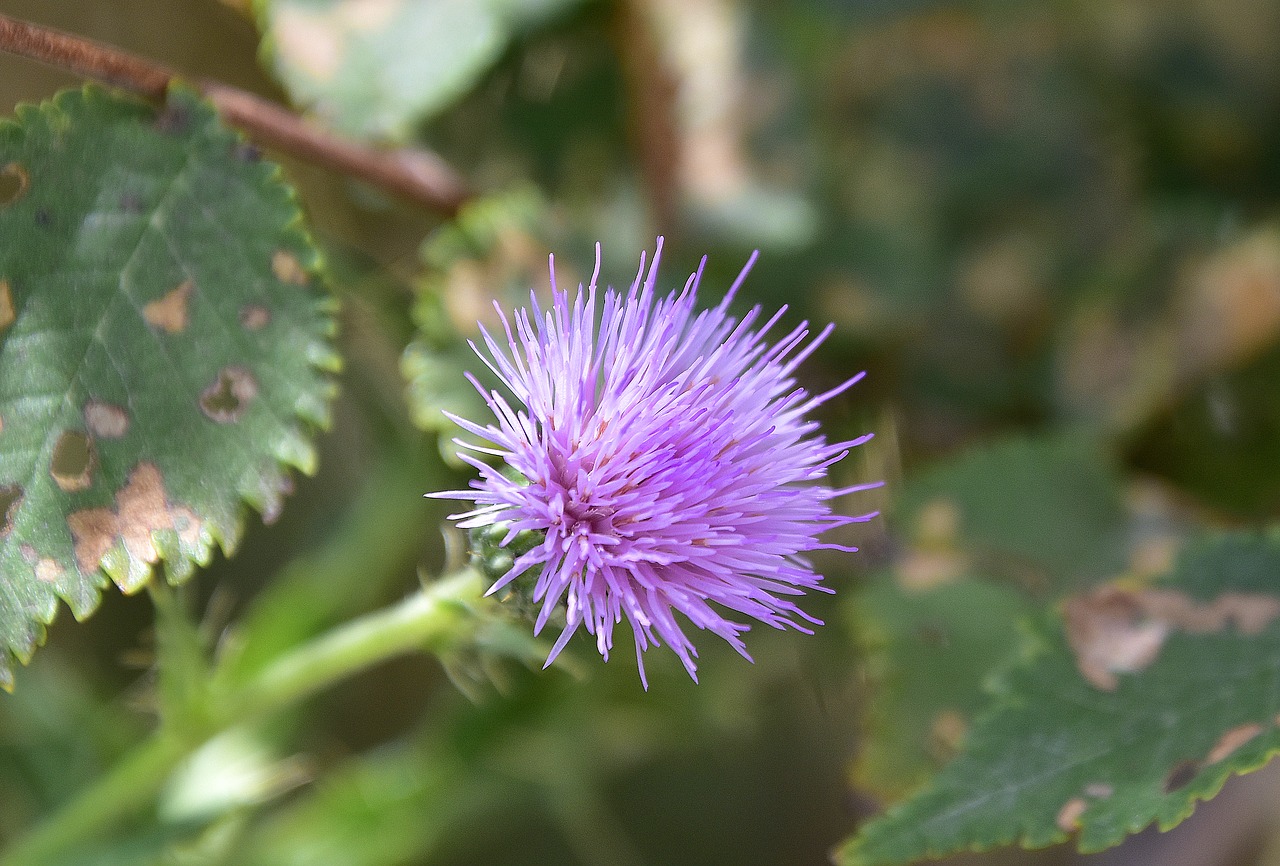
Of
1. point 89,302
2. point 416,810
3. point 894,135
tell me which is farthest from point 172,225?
point 894,135

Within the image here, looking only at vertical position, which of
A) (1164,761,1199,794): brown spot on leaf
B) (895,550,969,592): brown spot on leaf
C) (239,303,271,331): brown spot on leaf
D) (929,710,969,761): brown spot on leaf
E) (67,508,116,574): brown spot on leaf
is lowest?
(1164,761,1199,794): brown spot on leaf

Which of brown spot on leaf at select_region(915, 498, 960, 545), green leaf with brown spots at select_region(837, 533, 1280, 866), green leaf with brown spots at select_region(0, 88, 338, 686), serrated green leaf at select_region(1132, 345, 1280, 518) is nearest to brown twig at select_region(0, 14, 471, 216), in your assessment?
green leaf with brown spots at select_region(0, 88, 338, 686)

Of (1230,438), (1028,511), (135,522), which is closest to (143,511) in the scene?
(135,522)

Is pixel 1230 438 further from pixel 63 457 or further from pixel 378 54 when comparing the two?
pixel 63 457

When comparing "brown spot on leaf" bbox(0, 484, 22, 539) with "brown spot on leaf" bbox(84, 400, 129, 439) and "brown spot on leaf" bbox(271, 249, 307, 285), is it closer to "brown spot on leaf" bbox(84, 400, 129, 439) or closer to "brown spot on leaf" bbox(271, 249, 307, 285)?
"brown spot on leaf" bbox(84, 400, 129, 439)

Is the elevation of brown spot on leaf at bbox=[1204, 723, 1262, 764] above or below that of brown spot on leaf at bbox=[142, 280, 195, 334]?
below

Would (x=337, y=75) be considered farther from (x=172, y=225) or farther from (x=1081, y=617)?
(x=1081, y=617)

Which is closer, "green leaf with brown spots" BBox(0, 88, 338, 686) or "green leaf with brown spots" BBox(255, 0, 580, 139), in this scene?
"green leaf with brown spots" BBox(0, 88, 338, 686)
